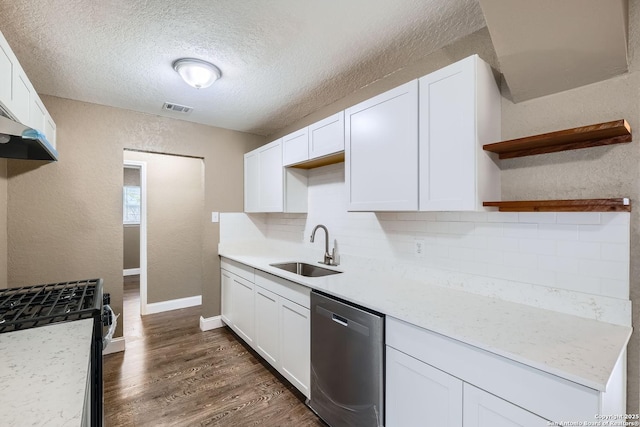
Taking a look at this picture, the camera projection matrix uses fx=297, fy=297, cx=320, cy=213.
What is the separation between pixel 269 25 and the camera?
5.55 ft

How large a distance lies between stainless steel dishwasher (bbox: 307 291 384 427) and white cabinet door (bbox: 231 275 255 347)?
1032 millimetres

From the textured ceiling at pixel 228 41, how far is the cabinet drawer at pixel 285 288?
159 cm

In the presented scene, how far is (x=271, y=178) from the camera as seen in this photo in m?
3.19

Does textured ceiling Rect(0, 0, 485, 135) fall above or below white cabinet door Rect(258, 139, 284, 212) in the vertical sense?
above

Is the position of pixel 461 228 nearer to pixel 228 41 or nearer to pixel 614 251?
pixel 614 251

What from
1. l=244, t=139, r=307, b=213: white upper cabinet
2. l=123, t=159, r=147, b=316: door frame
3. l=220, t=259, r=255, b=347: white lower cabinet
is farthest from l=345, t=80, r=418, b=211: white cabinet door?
l=123, t=159, r=147, b=316: door frame

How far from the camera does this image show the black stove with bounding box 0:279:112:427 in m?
1.17

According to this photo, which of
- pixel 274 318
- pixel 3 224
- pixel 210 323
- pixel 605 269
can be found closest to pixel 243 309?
pixel 274 318

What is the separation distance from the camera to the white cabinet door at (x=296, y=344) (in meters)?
2.07

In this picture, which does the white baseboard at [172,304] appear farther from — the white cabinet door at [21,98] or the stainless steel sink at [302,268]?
the white cabinet door at [21,98]

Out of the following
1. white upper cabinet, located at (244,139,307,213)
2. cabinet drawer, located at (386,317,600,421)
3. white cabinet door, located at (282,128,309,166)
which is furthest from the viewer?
white upper cabinet, located at (244,139,307,213)

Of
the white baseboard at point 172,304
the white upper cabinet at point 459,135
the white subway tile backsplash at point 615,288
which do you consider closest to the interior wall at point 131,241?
the white baseboard at point 172,304

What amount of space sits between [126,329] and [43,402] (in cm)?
338

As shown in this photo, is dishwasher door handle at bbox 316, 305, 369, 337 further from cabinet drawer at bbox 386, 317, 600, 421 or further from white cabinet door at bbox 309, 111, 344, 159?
white cabinet door at bbox 309, 111, 344, 159
